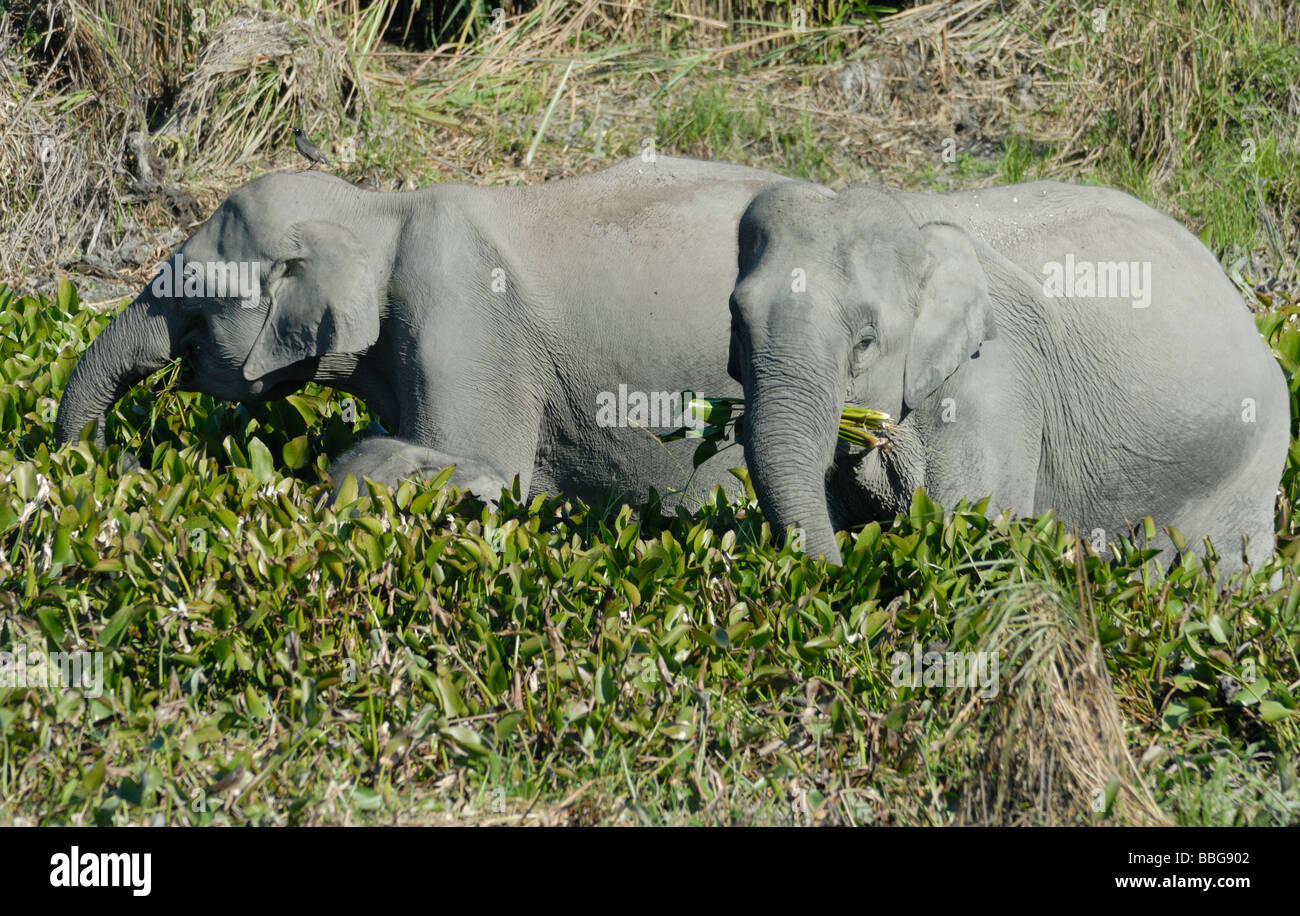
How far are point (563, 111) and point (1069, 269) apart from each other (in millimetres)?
5849

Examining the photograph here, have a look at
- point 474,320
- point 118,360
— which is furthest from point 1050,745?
point 118,360

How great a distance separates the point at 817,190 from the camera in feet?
15.5

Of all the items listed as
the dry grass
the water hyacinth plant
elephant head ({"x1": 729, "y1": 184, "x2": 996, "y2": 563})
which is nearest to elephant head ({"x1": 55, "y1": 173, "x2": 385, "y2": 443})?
the water hyacinth plant

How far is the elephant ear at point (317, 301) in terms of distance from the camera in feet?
Answer: 18.3

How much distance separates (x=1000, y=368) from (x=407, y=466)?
1.97m

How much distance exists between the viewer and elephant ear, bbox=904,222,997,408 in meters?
4.58

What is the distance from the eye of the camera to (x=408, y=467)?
215 inches

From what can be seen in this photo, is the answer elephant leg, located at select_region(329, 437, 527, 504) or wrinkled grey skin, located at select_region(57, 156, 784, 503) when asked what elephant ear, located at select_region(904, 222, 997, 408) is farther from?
elephant leg, located at select_region(329, 437, 527, 504)

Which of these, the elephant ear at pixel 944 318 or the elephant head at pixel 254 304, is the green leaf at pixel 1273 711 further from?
the elephant head at pixel 254 304

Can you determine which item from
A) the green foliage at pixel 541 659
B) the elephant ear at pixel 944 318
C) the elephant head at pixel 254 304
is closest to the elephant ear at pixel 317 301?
the elephant head at pixel 254 304

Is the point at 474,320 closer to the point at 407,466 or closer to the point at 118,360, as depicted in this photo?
the point at 407,466

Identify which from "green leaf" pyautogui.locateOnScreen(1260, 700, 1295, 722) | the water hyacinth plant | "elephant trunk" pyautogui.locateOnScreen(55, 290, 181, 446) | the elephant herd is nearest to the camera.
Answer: "green leaf" pyautogui.locateOnScreen(1260, 700, 1295, 722)

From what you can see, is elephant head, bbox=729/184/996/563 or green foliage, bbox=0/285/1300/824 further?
elephant head, bbox=729/184/996/563

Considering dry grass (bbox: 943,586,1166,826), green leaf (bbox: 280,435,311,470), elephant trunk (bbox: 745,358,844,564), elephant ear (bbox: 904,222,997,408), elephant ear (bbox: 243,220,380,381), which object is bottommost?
dry grass (bbox: 943,586,1166,826)
